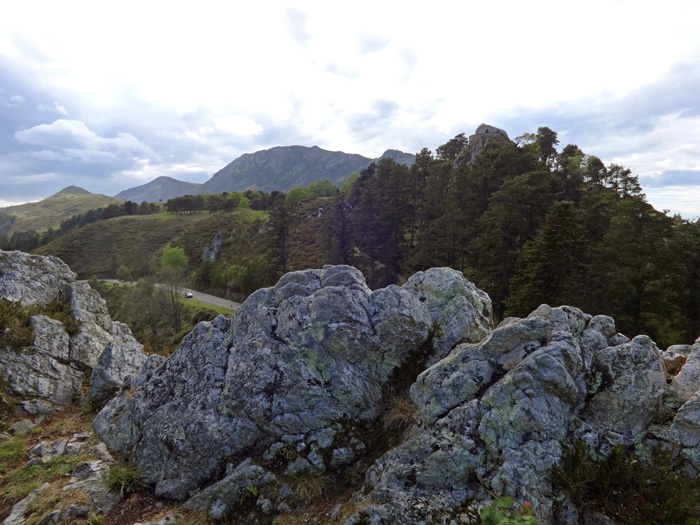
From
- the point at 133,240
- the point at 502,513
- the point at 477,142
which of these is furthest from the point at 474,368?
the point at 133,240

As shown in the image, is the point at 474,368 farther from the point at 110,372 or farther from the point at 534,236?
the point at 534,236

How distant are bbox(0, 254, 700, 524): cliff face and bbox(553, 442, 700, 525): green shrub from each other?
214 millimetres

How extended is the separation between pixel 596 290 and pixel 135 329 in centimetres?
5485

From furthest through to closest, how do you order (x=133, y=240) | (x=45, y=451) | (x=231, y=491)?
(x=133, y=240) → (x=45, y=451) → (x=231, y=491)

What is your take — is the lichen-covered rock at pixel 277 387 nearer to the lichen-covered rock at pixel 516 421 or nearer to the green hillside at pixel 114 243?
the lichen-covered rock at pixel 516 421

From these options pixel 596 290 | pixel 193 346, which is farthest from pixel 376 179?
pixel 193 346

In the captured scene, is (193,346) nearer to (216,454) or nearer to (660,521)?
(216,454)

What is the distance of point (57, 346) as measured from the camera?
13.2 metres

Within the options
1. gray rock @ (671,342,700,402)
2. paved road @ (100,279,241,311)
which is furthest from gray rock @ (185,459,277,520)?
paved road @ (100,279,241,311)

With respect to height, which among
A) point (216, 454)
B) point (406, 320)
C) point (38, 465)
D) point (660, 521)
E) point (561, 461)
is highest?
point (406, 320)

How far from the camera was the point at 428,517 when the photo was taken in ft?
18.2

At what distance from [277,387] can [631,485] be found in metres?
7.14

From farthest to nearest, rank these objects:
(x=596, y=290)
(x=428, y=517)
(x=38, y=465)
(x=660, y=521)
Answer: (x=596, y=290), (x=38, y=465), (x=428, y=517), (x=660, y=521)

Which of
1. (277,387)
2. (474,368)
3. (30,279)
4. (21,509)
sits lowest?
(21,509)
